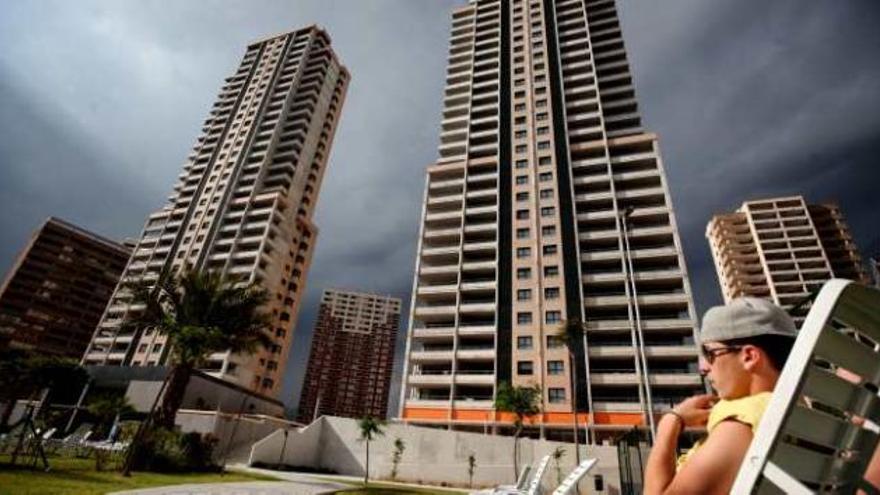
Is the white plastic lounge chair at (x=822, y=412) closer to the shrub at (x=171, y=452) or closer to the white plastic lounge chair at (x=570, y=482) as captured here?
the white plastic lounge chair at (x=570, y=482)

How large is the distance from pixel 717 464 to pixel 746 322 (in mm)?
558

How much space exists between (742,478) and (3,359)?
2155 inches

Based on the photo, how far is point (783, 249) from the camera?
90.9 meters

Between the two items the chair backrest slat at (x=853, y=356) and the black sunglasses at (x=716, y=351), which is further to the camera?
the black sunglasses at (x=716, y=351)

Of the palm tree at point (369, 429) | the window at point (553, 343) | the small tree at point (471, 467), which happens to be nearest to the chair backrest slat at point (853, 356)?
the palm tree at point (369, 429)

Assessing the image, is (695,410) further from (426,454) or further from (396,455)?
(396,455)

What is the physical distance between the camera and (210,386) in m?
43.9

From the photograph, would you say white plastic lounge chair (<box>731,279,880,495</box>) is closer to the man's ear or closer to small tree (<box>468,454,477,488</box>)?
the man's ear

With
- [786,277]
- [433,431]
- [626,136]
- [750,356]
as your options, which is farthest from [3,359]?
[786,277]

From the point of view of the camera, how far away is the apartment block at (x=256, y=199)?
6044 cm

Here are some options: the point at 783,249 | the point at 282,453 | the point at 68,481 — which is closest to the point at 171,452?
the point at 68,481

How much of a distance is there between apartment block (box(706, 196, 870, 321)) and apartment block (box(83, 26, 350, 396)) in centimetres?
8447

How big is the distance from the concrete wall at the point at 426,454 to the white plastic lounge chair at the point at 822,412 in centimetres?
3357

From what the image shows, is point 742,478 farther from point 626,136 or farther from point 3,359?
point 626,136
